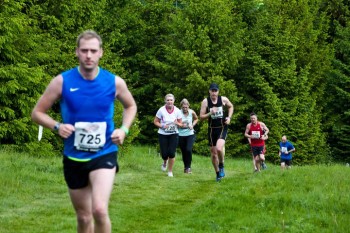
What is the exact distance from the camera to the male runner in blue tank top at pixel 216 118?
587 inches

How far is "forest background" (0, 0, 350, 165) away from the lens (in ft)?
143

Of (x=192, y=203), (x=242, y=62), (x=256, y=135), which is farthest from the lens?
(x=242, y=62)

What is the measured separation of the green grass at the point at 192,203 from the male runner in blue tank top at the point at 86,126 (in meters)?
2.85

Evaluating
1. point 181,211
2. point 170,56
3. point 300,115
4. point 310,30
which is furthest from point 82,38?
point 310,30

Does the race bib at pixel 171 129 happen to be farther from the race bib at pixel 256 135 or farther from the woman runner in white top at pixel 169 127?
the race bib at pixel 256 135

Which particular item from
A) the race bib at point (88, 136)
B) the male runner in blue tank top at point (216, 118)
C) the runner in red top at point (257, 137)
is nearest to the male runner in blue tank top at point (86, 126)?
the race bib at point (88, 136)

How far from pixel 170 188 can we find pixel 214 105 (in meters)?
2.32

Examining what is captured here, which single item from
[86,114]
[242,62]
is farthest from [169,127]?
[242,62]

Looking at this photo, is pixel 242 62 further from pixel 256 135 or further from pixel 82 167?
pixel 82 167

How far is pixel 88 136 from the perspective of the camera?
605cm

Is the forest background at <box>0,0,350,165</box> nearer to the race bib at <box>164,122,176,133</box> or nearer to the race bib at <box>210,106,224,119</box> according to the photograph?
the race bib at <box>164,122,176,133</box>

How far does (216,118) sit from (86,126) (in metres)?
9.18

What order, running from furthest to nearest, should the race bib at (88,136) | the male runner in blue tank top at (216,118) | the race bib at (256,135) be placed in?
the race bib at (256,135), the male runner in blue tank top at (216,118), the race bib at (88,136)

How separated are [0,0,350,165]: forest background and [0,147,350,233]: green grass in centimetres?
2411
